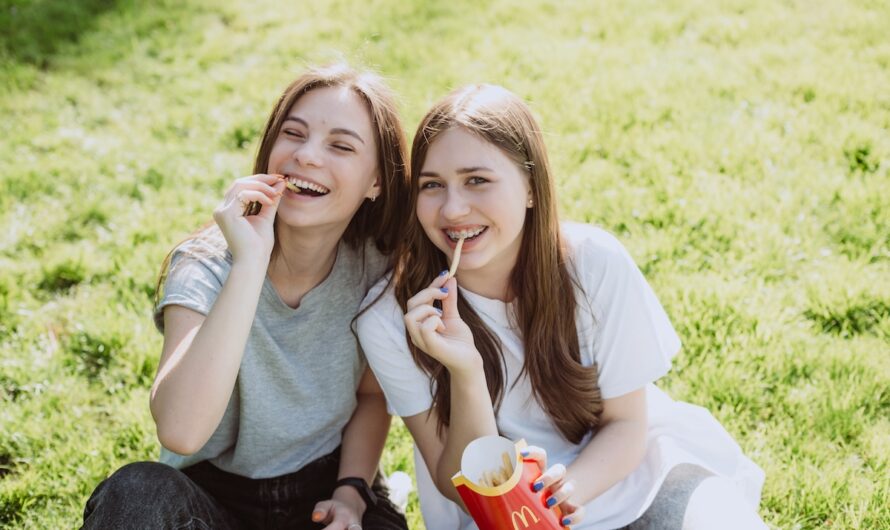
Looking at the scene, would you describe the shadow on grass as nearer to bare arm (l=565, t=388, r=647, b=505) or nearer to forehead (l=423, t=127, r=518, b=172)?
forehead (l=423, t=127, r=518, b=172)

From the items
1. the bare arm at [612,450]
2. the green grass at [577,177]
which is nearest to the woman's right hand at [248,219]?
the green grass at [577,177]

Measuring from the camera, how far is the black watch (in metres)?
2.37

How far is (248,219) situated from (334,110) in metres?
0.40

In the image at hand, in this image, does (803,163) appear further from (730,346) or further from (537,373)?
(537,373)

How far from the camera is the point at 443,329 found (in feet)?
6.84

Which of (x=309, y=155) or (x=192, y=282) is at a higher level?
(x=309, y=155)

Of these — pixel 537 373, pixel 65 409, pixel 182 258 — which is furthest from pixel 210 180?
pixel 537 373

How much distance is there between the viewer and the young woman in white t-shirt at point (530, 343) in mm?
2156

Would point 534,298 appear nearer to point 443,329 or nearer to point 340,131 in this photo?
point 443,329

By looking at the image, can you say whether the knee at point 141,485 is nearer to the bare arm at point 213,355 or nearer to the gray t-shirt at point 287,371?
the bare arm at point 213,355

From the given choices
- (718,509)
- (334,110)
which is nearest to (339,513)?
(718,509)

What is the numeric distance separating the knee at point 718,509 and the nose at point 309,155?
134 centimetres

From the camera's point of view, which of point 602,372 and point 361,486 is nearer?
point 602,372

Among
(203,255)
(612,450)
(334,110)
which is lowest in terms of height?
(612,450)
